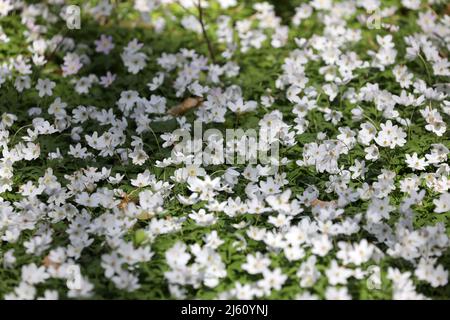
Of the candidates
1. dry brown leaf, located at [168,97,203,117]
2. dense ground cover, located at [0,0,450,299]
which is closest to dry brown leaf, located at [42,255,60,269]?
dense ground cover, located at [0,0,450,299]

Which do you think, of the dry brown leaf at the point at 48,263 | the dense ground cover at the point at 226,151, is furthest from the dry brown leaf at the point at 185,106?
the dry brown leaf at the point at 48,263

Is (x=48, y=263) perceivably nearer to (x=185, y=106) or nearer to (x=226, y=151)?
(x=226, y=151)

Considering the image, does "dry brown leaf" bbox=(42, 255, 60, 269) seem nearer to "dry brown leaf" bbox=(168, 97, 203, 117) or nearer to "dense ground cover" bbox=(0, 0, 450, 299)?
"dense ground cover" bbox=(0, 0, 450, 299)

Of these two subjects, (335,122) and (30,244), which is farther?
(335,122)
